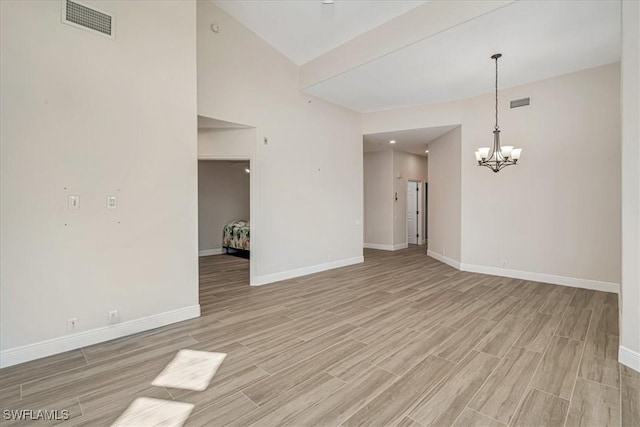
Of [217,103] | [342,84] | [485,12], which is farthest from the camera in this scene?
[342,84]

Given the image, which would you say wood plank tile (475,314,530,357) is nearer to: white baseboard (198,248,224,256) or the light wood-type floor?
the light wood-type floor

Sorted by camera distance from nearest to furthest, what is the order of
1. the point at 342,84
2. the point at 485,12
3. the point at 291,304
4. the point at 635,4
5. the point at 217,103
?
the point at 635,4
the point at 485,12
the point at 291,304
the point at 217,103
the point at 342,84

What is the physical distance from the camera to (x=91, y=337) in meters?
2.98

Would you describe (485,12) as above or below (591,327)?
above

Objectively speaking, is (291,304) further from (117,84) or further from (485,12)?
(485,12)

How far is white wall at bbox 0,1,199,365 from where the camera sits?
2.60m

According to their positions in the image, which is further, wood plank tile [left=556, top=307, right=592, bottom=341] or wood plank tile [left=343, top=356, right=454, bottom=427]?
wood plank tile [left=556, top=307, right=592, bottom=341]

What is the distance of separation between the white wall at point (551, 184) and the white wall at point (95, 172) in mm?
5263

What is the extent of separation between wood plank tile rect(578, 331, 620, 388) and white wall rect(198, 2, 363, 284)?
4.23m

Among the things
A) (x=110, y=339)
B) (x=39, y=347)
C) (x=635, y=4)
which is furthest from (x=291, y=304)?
(x=635, y=4)

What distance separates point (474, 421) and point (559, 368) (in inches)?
47.7

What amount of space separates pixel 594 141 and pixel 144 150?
255 inches

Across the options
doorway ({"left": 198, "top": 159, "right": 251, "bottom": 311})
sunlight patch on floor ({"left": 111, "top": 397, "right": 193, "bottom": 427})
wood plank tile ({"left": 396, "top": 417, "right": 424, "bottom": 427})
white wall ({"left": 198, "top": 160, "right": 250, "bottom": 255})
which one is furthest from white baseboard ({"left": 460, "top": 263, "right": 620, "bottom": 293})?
white wall ({"left": 198, "top": 160, "right": 250, "bottom": 255})

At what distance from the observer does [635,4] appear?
2365 millimetres
